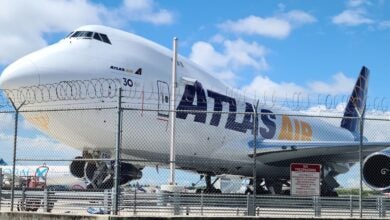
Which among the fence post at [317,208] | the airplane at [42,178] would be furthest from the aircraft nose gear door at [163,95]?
the fence post at [317,208]

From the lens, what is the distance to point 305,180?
12133 mm

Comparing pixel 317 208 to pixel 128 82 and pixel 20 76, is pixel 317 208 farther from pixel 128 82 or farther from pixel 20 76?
pixel 20 76

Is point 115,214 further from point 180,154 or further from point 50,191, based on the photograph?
point 180,154

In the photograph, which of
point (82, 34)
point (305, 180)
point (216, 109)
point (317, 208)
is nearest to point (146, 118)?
point (216, 109)

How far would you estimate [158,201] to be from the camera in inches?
439

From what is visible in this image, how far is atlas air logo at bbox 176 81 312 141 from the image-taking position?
17.6 meters

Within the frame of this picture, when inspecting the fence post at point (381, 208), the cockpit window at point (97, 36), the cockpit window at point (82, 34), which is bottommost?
the fence post at point (381, 208)

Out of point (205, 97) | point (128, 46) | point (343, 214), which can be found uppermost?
point (128, 46)

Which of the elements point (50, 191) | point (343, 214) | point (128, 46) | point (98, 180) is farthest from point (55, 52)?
point (343, 214)

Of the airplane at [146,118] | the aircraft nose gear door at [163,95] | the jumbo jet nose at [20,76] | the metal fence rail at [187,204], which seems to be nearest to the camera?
the metal fence rail at [187,204]

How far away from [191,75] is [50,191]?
25.0 ft

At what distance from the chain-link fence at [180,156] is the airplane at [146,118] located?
0.04 m

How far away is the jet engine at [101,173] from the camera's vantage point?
585 inches

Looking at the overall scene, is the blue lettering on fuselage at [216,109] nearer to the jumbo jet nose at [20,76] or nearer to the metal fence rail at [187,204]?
the jumbo jet nose at [20,76]
